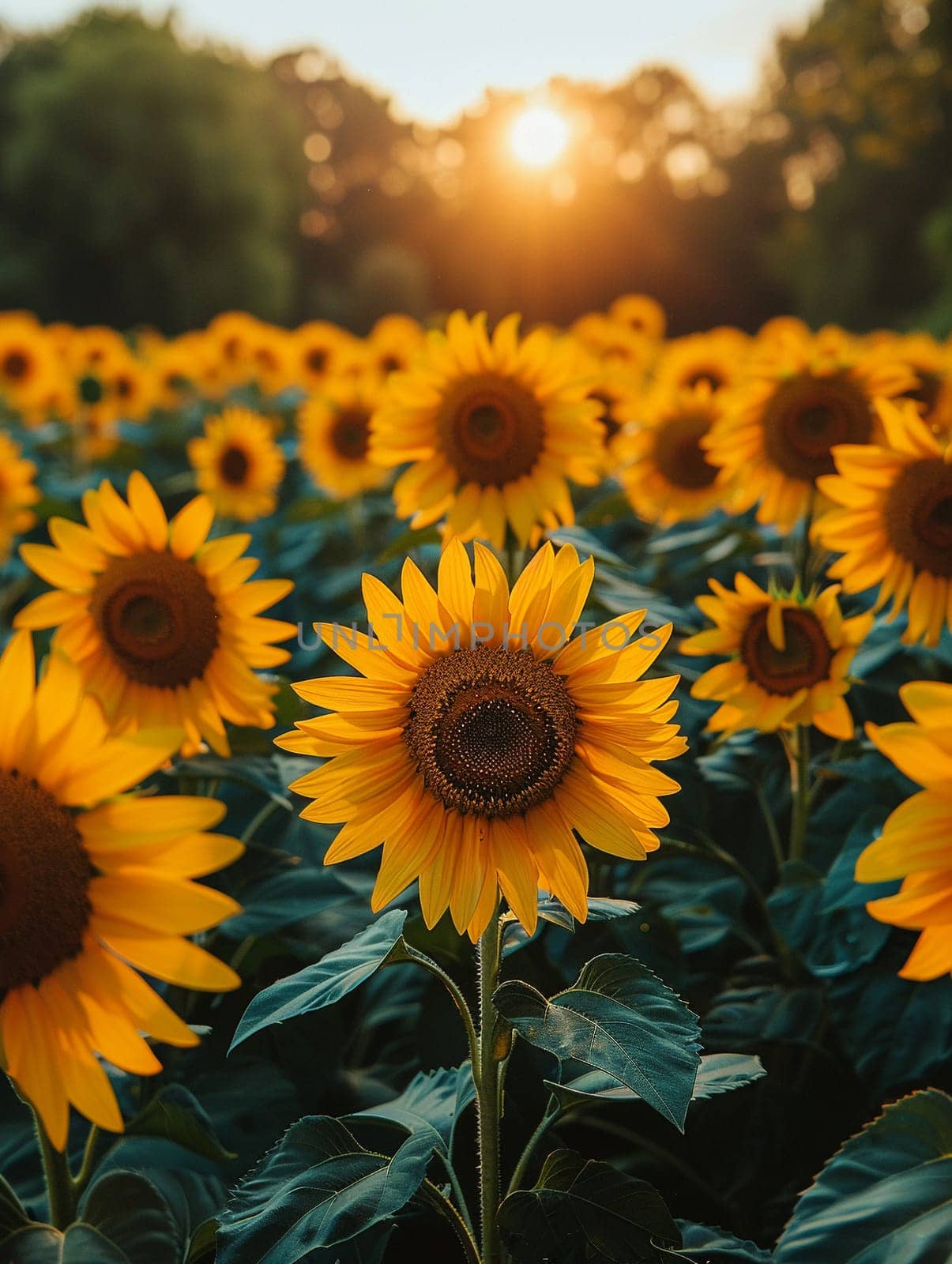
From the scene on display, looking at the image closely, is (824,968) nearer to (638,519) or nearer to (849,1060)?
(849,1060)

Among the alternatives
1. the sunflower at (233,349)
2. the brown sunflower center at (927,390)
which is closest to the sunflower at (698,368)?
the brown sunflower center at (927,390)

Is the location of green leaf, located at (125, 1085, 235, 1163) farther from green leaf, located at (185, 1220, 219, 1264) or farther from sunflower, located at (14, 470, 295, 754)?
sunflower, located at (14, 470, 295, 754)

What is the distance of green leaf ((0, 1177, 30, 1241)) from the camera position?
1.50 meters

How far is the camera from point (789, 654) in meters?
2.40

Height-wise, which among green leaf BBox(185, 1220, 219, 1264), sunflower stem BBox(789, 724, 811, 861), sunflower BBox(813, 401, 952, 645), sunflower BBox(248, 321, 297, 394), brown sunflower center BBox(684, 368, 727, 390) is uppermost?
sunflower BBox(248, 321, 297, 394)

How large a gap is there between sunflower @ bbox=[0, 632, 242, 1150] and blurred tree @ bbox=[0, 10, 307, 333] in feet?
73.2

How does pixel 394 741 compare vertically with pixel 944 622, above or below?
below

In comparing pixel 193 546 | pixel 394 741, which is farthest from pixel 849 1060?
pixel 193 546

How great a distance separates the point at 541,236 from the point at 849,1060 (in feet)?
51.5

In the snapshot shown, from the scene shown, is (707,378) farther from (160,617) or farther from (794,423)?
(160,617)

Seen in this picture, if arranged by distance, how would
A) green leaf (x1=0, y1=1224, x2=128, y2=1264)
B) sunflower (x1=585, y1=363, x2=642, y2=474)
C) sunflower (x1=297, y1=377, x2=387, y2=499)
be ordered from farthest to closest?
sunflower (x1=297, y1=377, x2=387, y2=499)
sunflower (x1=585, y1=363, x2=642, y2=474)
green leaf (x1=0, y1=1224, x2=128, y2=1264)

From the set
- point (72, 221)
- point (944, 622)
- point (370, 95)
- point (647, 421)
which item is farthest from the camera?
point (370, 95)

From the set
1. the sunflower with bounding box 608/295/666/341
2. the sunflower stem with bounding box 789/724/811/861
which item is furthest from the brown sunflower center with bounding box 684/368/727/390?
the sunflower with bounding box 608/295/666/341

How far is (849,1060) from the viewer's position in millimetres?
2354
